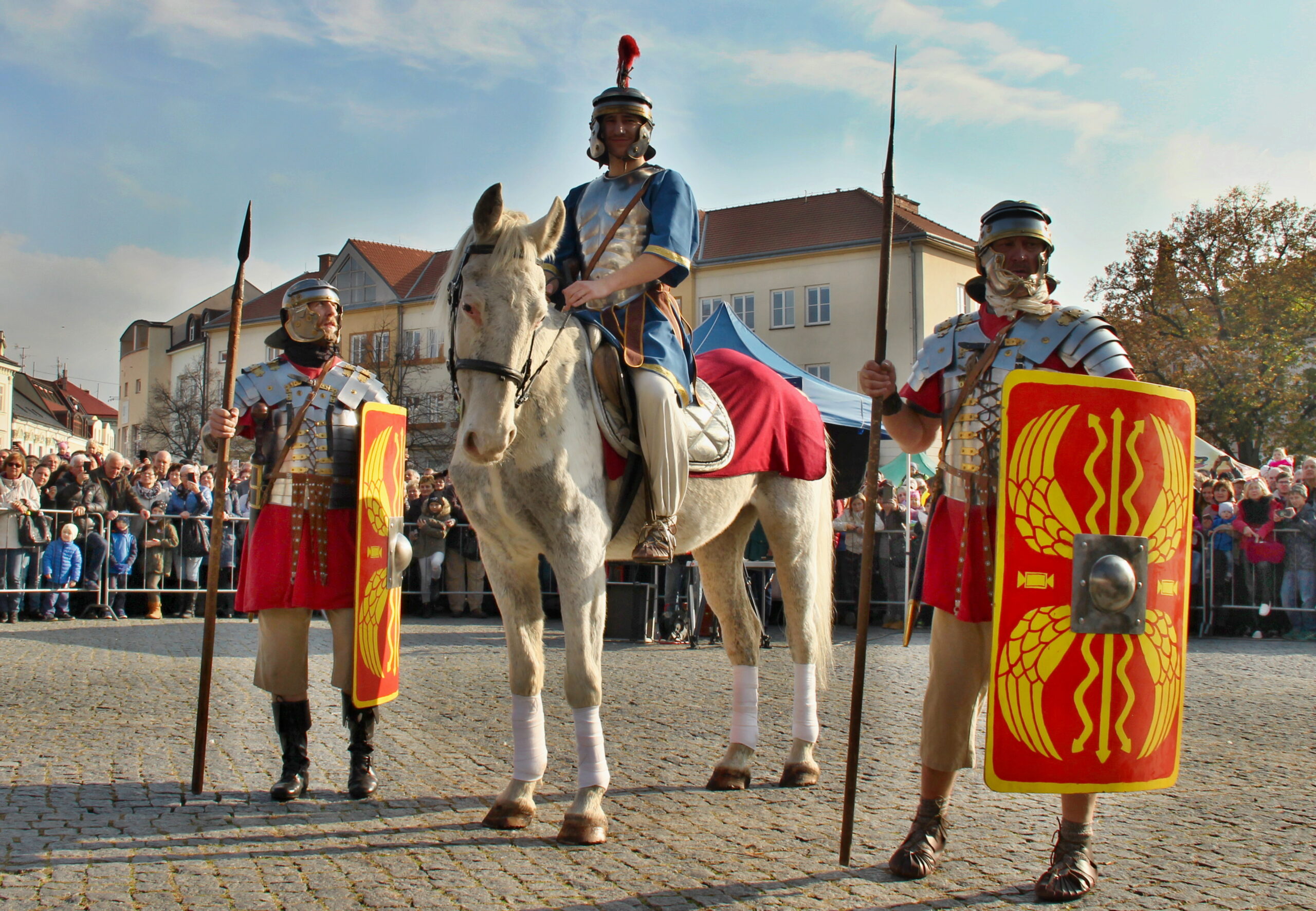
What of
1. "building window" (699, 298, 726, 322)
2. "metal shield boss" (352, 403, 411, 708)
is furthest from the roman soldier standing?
"building window" (699, 298, 726, 322)

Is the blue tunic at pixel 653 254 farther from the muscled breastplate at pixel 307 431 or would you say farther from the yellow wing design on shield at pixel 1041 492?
the yellow wing design on shield at pixel 1041 492

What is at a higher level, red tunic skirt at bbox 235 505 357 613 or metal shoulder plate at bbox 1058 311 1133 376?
metal shoulder plate at bbox 1058 311 1133 376

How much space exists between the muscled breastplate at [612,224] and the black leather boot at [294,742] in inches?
84.7

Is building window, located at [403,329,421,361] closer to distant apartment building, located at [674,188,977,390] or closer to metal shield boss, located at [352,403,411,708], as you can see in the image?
distant apartment building, located at [674,188,977,390]

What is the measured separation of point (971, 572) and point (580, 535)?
1.48 m

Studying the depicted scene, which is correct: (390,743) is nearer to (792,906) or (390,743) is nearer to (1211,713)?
(792,906)

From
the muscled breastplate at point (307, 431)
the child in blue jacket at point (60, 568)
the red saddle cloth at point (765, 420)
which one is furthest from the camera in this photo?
the child in blue jacket at point (60, 568)

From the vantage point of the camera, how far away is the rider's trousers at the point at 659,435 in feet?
16.1

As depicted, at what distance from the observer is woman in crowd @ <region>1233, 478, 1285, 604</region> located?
13156 mm

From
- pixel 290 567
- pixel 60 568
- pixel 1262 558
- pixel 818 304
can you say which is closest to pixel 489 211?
pixel 290 567

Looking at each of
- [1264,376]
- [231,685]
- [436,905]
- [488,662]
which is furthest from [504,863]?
[1264,376]

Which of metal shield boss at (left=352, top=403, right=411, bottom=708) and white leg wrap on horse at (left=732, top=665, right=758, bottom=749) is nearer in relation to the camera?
metal shield boss at (left=352, top=403, right=411, bottom=708)

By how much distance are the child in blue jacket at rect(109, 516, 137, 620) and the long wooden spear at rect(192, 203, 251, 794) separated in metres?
9.47

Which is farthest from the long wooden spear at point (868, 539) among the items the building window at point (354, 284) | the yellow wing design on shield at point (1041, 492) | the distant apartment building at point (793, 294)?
the building window at point (354, 284)
